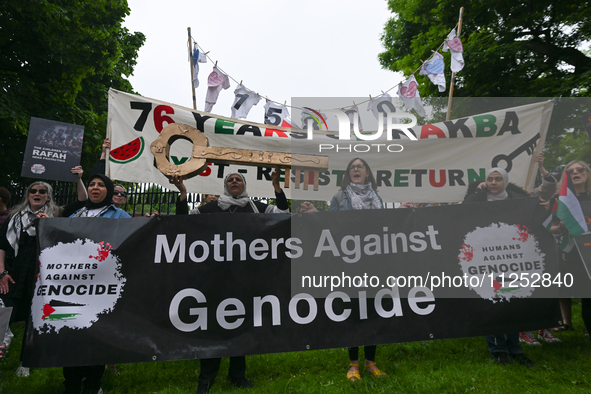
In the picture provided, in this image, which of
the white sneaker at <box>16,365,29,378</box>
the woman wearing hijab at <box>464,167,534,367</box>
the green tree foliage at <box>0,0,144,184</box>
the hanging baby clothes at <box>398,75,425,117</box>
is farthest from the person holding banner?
the green tree foliage at <box>0,0,144,184</box>

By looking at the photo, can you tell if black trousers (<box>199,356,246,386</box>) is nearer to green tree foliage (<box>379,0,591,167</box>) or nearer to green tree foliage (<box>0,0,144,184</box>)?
green tree foliage (<box>0,0,144,184</box>)

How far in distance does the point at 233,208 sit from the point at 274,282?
85cm

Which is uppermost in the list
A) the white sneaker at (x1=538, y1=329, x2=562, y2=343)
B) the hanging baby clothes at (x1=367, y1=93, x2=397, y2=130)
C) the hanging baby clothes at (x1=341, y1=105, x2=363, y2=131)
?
the hanging baby clothes at (x1=367, y1=93, x2=397, y2=130)

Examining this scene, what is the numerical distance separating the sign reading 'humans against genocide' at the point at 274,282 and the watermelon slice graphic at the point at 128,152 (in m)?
1.98

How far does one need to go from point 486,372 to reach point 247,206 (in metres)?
2.60

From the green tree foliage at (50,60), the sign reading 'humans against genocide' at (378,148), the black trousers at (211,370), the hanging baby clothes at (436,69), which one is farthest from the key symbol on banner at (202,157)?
the green tree foliage at (50,60)

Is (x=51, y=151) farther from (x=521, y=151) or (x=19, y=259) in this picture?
(x=521, y=151)

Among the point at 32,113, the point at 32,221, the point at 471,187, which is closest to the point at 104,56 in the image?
the point at 32,113

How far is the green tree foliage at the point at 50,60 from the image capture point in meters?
8.71

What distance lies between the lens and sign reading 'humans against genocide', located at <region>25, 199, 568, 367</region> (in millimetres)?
3223

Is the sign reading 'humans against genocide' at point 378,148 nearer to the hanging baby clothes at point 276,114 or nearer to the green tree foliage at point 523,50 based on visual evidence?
the hanging baby clothes at point 276,114

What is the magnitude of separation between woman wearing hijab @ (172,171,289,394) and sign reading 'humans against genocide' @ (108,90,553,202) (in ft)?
5.36

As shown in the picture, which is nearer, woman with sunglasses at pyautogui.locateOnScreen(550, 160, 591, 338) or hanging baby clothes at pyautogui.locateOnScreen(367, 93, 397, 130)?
woman with sunglasses at pyautogui.locateOnScreen(550, 160, 591, 338)

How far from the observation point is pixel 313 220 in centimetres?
359
